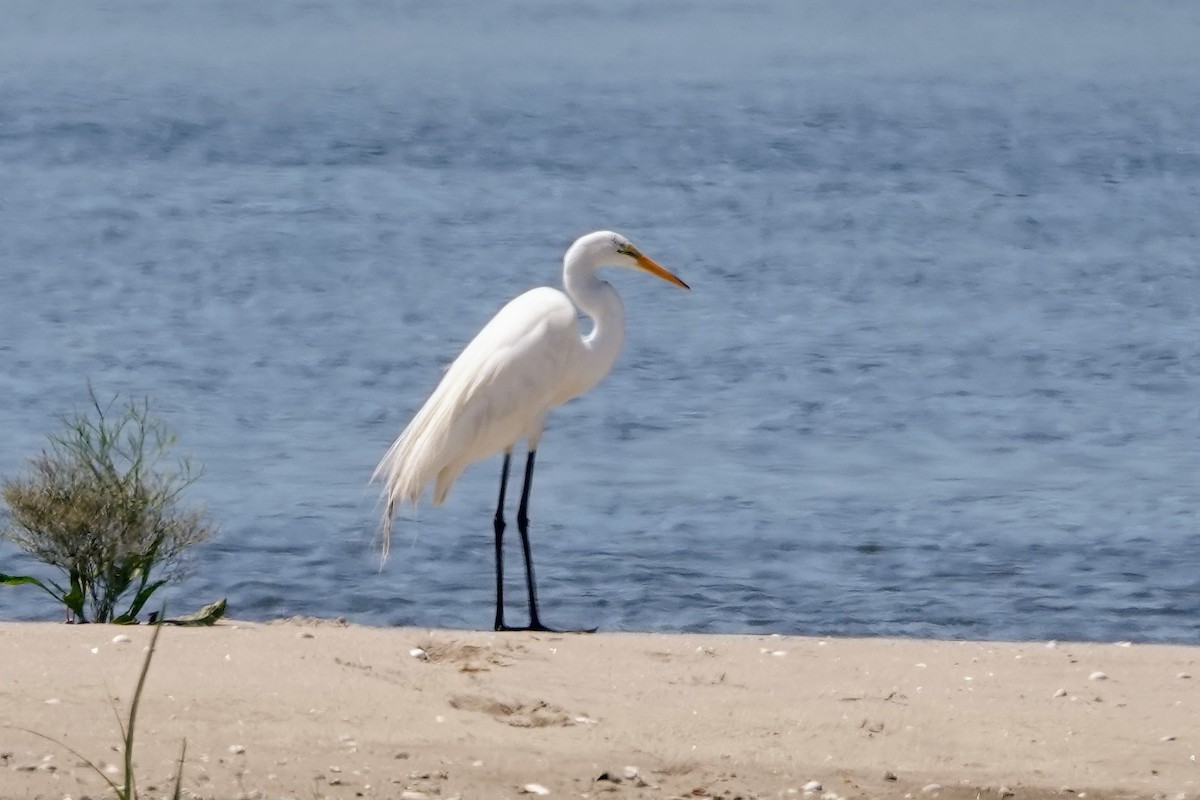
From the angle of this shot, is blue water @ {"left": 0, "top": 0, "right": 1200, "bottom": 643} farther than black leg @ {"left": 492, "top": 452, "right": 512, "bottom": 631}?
Yes

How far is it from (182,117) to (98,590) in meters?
23.1

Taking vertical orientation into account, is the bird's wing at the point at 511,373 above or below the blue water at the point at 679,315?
above

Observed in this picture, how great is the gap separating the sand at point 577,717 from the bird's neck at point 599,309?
1391 millimetres

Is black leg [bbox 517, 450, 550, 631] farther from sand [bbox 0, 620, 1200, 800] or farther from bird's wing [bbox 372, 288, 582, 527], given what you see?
sand [bbox 0, 620, 1200, 800]

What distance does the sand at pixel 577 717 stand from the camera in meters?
4.85

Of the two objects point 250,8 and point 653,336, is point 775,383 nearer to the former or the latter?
point 653,336

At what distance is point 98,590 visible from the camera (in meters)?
7.48

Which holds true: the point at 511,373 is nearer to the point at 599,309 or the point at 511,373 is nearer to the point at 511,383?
the point at 511,383

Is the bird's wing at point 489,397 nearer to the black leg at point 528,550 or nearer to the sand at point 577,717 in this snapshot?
the black leg at point 528,550

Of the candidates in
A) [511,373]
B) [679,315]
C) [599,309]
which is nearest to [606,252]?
[599,309]

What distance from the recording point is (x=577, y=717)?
17.6ft

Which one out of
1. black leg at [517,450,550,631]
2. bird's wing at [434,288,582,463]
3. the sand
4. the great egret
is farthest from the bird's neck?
Answer: the sand

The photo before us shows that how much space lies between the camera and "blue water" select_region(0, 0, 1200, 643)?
916cm

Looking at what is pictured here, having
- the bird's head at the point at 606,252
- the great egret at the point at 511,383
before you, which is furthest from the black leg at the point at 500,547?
the bird's head at the point at 606,252
